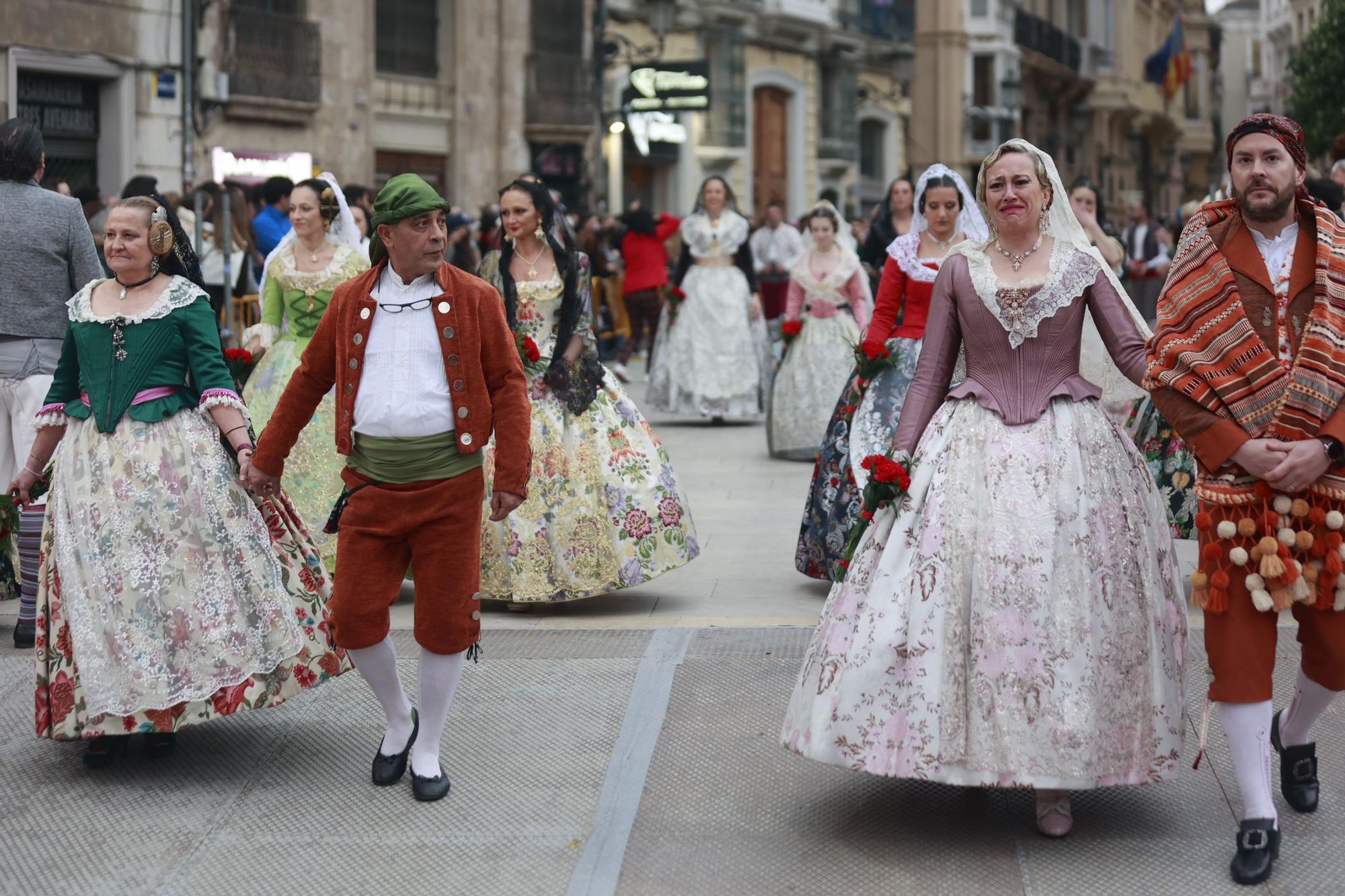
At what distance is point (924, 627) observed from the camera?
442cm

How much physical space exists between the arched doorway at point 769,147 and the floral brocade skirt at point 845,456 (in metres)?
24.7

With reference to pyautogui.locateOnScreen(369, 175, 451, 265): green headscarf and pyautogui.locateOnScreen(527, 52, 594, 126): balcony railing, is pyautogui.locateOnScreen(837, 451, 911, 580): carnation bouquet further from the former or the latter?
pyautogui.locateOnScreen(527, 52, 594, 126): balcony railing

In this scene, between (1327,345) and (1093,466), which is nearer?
(1327,345)

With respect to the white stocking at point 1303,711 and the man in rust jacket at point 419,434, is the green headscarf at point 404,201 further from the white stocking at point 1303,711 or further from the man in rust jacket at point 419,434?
the white stocking at point 1303,711

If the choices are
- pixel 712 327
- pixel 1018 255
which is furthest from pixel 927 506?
pixel 712 327

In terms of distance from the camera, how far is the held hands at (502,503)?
479 centimetres

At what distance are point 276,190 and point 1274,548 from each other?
30.9ft

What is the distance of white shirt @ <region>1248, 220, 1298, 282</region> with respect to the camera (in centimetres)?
446

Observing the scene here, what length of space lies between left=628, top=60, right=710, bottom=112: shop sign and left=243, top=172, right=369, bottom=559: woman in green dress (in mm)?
16784

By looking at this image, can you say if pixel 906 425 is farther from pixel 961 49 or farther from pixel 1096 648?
pixel 961 49

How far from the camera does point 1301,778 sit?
4758mm

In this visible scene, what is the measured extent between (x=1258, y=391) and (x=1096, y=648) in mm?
734

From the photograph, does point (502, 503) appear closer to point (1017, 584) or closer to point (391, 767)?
point (391, 767)

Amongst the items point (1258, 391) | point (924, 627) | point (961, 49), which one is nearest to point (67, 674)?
point (924, 627)
